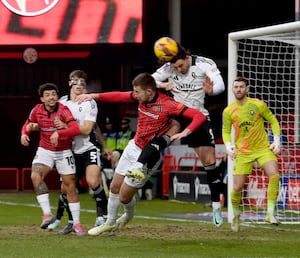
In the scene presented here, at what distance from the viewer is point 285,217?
1820cm

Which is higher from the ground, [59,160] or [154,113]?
[154,113]

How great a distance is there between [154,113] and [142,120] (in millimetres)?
226

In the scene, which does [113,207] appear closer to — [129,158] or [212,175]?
[129,158]

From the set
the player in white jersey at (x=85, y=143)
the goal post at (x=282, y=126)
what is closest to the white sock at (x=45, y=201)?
the player in white jersey at (x=85, y=143)

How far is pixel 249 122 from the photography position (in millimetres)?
15203

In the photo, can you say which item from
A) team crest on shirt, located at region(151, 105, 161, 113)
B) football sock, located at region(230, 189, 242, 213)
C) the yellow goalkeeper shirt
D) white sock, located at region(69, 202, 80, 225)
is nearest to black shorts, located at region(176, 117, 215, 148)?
the yellow goalkeeper shirt

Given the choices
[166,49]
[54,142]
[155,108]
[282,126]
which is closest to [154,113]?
[155,108]

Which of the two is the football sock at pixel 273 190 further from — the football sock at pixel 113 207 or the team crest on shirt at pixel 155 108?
the team crest on shirt at pixel 155 108

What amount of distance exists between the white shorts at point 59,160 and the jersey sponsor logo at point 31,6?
985 cm

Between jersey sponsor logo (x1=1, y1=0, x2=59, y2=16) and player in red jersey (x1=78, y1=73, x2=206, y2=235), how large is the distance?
10.8m

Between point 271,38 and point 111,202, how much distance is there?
4582mm

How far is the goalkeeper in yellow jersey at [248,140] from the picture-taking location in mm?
15078

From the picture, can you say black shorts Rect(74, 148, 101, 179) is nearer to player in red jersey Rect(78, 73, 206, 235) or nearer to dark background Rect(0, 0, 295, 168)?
player in red jersey Rect(78, 73, 206, 235)

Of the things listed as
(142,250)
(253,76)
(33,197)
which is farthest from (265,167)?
(33,197)
